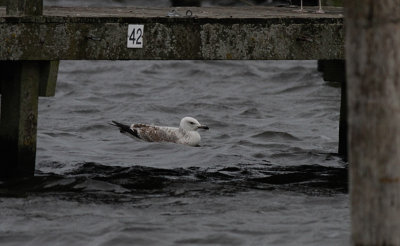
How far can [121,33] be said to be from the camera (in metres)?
9.53

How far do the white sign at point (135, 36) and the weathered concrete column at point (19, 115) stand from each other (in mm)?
877

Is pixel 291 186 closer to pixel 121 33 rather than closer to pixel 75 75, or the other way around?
pixel 121 33

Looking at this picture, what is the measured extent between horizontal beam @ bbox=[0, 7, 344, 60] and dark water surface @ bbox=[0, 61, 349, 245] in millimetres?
1342

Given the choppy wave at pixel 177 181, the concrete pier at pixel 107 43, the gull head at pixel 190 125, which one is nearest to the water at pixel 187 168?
the choppy wave at pixel 177 181

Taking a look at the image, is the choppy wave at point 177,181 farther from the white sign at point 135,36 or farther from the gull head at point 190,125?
the gull head at point 190,125

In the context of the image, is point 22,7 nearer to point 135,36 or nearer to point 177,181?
point 135,36

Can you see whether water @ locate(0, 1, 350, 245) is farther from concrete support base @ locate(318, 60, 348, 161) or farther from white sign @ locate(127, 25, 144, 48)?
white sign @ locate(127, 25, 144, 48)

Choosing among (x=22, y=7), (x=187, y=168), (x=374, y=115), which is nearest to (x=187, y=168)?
(x=187, y=168)

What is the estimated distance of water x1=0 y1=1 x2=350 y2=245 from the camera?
8.82 meters

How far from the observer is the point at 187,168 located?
39.8 feet

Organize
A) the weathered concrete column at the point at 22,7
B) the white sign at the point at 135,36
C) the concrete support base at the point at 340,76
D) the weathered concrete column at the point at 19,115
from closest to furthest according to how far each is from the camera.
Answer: the weathered concrete column at the point at 22,7 → the white sign at the point at 135,36 → the weathered concrete column at the point at 19,115 → the concrete support base at the point at 340,76

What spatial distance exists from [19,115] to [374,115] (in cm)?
579

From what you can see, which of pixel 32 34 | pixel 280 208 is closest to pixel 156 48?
pixel 32 34

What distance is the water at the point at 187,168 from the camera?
28.9 ft
